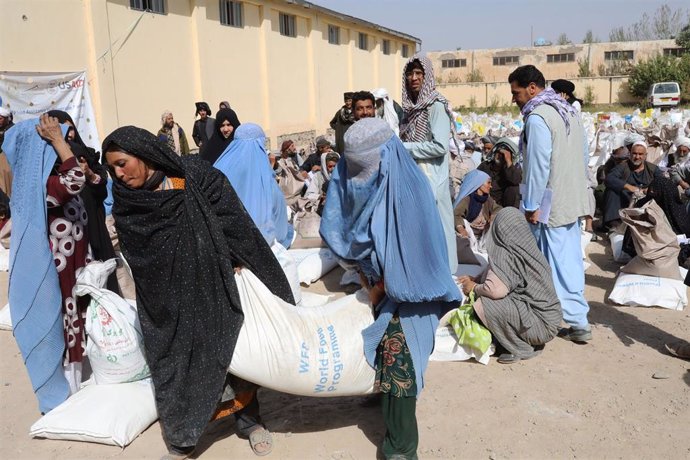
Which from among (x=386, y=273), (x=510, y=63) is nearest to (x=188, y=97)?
(x=386, y=273)

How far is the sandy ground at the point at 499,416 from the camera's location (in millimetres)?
2791

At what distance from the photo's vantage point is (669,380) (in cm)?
342

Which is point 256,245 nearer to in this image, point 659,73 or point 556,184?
point 556,184

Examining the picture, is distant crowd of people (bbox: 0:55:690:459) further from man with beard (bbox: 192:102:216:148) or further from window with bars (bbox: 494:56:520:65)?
window with bars (bbox: 494:56:520:65)

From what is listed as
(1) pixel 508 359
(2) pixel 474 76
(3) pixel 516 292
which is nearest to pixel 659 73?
(2) pixel 474 76

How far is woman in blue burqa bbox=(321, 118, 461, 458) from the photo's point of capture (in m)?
2.33

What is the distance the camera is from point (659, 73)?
28.6m

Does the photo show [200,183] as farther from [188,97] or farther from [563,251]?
[188,97]

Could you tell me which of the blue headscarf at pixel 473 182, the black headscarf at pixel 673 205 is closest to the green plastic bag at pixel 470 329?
the blue headscarf at pixel 473 182

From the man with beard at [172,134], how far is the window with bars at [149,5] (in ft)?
5.71

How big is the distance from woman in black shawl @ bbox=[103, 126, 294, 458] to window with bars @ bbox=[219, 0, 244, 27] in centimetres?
1075

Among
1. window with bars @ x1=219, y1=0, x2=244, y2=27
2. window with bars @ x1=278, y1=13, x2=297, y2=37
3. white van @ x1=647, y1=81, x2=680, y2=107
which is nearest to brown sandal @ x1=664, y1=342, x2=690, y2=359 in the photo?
window with bars @ x1=219, y1=0, x2=244, y2=27

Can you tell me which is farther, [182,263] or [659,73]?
[659,73]

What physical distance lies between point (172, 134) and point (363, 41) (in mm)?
12613
